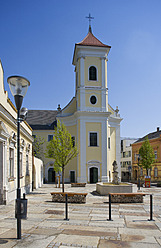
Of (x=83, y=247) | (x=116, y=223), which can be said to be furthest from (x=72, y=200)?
(x=83, y=247)

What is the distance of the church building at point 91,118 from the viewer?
118 ft

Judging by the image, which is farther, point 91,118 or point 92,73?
point 92,73

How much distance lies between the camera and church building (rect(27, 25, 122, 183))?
3584 centimetres

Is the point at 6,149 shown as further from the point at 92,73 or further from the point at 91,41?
the point at 91,41

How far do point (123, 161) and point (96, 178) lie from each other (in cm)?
3420

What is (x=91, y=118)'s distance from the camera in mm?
36594

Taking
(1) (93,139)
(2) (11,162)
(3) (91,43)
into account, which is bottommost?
(2) (11,162)

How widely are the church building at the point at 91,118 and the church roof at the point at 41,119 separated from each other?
226 inches

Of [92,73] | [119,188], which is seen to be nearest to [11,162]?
[119,188]

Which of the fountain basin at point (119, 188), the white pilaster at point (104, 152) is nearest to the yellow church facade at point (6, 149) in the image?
the fountain basin at point (119, 188)

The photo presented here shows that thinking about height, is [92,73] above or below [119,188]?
above

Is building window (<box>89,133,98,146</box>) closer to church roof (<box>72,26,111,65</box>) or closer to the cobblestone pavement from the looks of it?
church roof (<box>72,26,111,65</box>)

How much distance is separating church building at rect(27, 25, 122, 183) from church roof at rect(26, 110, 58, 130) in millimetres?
5737

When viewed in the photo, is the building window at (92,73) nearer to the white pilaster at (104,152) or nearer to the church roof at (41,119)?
the white pilaster at (104,152)
